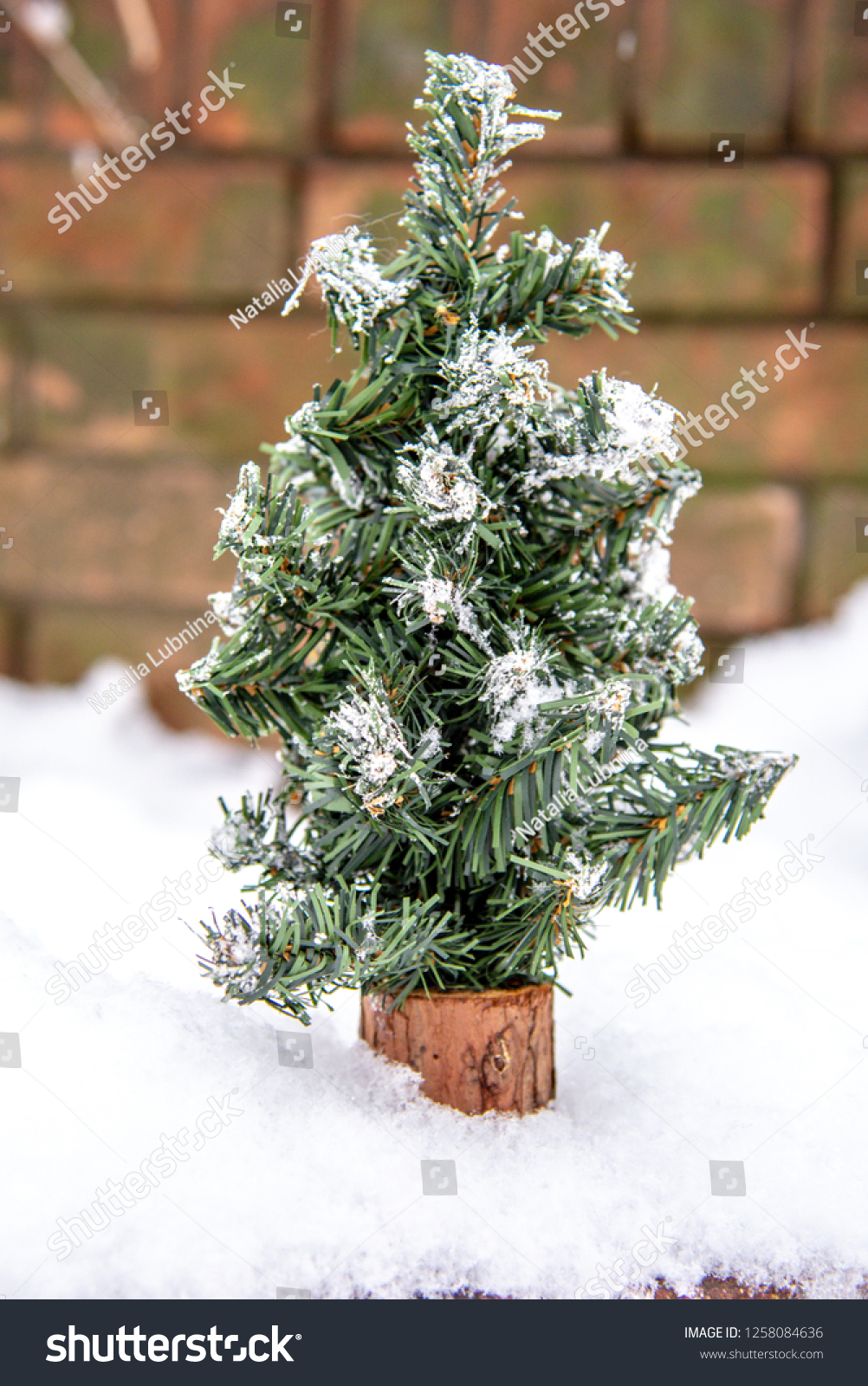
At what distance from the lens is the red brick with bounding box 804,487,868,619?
52.5 inches

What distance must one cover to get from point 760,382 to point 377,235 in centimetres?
53

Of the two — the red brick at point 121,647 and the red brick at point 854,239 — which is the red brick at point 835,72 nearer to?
the red brick at point 854,239

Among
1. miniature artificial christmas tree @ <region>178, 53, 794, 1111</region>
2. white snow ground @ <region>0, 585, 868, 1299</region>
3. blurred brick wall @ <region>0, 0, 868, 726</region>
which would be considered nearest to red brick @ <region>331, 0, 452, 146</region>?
blurred brick wall @ <region>0, 0, 868, 726</region>

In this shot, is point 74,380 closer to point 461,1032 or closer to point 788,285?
point 788,285

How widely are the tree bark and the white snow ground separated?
12 mm

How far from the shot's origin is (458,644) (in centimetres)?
54

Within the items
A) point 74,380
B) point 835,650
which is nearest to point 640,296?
point 835,650

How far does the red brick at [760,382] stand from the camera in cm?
131

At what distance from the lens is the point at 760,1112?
2.08 ft

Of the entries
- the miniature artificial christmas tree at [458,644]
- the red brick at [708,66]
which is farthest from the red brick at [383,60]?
the miniature artificial christmas tree at [458,644]

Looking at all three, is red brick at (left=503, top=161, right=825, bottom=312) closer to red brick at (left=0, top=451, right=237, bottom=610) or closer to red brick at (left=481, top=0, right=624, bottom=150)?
red brick at (left=481, top=0, right=624, bottom=150)

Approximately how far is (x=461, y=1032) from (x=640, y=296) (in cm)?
→ 104

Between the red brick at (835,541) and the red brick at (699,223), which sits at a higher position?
the red brick at (699,223)

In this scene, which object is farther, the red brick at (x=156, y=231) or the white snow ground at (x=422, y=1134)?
the red brick at (x=156, y=231)
